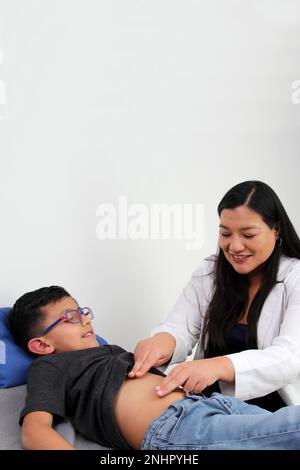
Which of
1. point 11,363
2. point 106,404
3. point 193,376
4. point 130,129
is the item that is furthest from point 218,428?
point 130,129

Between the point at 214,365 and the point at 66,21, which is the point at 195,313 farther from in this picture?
the point at 66,21

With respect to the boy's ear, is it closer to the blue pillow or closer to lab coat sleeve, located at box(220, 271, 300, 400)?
the blue pillow

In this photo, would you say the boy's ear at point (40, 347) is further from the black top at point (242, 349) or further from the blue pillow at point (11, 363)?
the black top at point (242, 349)

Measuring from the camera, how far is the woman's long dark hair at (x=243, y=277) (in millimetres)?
1888

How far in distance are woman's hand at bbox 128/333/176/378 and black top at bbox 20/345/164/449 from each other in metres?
0.03

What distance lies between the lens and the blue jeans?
1.30m

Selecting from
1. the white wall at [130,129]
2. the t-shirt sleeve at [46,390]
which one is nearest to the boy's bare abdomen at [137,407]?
the t-shirt sleeve at [46,390]

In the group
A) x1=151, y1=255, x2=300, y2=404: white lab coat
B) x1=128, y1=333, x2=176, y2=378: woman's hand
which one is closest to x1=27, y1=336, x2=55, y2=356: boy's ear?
x1=128, y1=333, x2=176, y2=378: woman's hand

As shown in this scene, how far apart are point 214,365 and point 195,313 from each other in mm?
495

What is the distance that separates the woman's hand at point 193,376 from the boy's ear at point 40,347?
1.30 feet

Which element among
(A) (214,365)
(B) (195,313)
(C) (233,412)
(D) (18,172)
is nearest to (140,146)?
(D) (18,172)

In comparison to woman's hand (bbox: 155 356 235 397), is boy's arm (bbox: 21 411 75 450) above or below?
below

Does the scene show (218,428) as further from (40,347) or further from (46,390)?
(40,347)

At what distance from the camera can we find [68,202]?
2.45 meters
